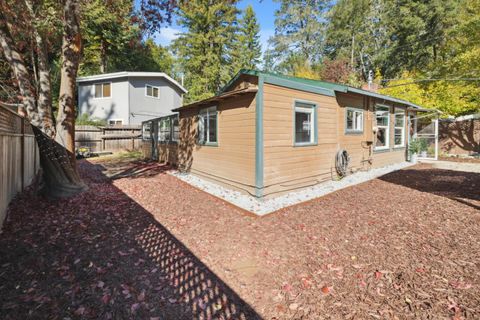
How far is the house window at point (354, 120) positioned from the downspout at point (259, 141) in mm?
4215

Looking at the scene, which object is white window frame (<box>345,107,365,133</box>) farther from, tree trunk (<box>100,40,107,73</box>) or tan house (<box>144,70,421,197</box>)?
tree trunk (<box>100,40,107,73</box>)

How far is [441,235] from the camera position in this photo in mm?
3758

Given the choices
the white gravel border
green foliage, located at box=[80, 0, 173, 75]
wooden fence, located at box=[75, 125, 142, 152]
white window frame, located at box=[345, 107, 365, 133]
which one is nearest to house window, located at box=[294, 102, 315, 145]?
the white gravel border

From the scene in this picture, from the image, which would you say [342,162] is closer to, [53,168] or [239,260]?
[239,260]

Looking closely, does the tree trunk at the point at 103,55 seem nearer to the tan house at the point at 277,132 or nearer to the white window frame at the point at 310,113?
the tan house at the point at 277,132

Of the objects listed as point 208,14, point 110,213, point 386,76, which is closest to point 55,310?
point 110,213

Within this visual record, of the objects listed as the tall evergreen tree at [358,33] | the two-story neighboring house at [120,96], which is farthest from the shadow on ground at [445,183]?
the tall evergreen tree at [358,33]

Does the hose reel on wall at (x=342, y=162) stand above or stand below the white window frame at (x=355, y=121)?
below

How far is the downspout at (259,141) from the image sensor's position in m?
5.63

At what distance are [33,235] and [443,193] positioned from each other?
28.8 feet

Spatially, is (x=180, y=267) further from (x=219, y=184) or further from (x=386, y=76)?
(x=386, y=76)

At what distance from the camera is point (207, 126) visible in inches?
325

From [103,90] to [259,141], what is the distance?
1817cm

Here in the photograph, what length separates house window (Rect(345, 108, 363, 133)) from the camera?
8.57 meters
